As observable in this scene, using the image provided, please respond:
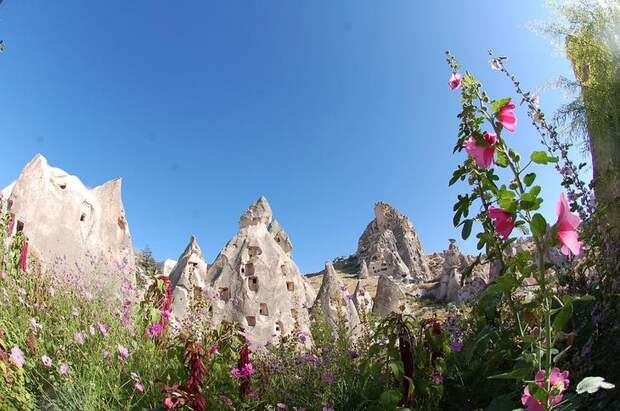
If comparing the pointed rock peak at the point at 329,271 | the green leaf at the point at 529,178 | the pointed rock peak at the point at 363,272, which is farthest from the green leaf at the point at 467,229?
the pointed rock peak at the point at 363,272

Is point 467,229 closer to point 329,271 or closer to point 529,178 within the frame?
point 529,178

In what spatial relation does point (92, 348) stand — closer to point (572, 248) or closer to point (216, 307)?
point (572, 248)

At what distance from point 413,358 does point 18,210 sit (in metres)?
A: 6.49

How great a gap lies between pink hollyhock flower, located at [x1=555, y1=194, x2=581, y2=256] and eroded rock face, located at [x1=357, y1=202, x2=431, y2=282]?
35.3 meters

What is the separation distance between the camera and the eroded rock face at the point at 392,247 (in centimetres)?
3781

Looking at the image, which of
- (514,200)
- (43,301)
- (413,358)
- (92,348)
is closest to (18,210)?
(43,301)

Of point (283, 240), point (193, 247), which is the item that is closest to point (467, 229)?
point (193, 247)

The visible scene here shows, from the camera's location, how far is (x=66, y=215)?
696 cm

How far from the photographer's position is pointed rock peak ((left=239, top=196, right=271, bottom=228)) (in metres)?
11.6

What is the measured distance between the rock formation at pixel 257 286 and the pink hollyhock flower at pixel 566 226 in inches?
263

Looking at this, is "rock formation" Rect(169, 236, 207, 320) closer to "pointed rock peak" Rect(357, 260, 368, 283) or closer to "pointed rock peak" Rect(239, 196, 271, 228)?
"pointed rock peak" Rect(239, 196, 271, 228)

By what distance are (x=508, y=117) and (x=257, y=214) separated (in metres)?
10.4

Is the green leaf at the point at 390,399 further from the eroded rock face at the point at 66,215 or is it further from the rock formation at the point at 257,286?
the rock formation at the point at 257,286

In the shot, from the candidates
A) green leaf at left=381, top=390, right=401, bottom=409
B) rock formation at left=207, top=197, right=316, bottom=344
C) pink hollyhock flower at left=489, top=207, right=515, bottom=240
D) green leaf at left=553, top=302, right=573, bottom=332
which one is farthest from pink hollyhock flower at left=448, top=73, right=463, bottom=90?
rock formation at left=207, top=197, right=316, bottom=344
